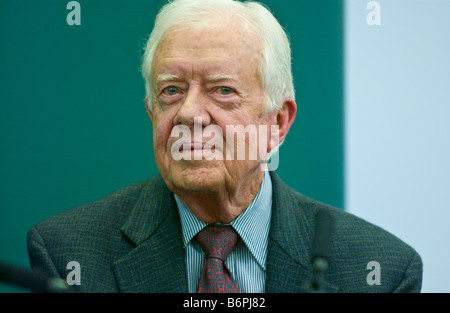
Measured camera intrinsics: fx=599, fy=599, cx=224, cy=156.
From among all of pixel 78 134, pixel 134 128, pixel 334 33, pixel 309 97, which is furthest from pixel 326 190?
pixel 78 134

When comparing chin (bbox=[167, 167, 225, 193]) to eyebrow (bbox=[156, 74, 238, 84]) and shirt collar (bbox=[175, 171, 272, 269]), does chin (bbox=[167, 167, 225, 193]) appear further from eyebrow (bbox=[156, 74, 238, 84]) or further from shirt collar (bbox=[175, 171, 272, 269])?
Result: eyebrow (bbox=[156, 74, 238, 84])

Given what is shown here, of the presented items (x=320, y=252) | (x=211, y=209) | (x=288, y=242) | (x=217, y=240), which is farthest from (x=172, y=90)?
(x=320, y=252)

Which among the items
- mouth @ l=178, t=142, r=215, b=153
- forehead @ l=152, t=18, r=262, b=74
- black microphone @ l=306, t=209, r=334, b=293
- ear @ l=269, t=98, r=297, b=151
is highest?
forehead @ l=152, t=18, r=262, b=74

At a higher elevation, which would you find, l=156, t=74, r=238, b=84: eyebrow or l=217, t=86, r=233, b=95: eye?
l=156, t=74, r=238, b=84: eyebrow

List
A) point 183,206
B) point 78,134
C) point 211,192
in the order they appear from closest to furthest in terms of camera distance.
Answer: point 211,192 → point 183,206 → point 78,134

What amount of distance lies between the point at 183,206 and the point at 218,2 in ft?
2.45

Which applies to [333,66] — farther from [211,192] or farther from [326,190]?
[211,192]

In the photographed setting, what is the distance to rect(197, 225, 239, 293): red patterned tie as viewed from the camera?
6.49 ft

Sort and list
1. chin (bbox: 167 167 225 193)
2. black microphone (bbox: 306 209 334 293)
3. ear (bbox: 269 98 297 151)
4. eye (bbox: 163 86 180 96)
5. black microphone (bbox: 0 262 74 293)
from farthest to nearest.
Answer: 1. ear (bbox: 269 98 297 151)
2. eye (bbox: 163 86 180 96)
3. chin (bbox: 167 167 225 193)
4. black microphone (bbox: 306 209 334 293)
5. black microphone (bbox: 0 262 74 293)

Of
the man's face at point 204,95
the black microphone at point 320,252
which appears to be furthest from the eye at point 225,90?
the black microphone at point 320,252

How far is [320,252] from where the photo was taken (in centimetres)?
141

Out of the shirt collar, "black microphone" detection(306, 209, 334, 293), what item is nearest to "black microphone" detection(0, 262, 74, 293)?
"black microphone" detection(306, 209, 334, 293)

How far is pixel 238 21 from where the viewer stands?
6.91 feet

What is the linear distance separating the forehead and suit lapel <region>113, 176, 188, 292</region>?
52 cm
